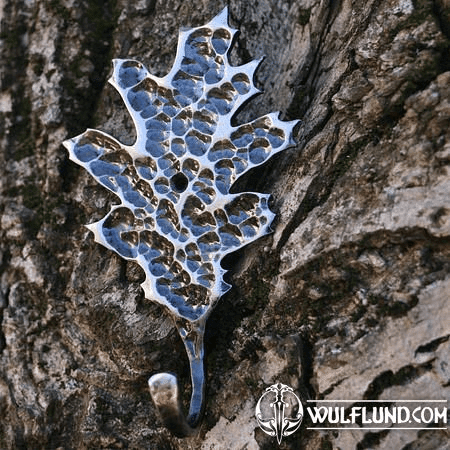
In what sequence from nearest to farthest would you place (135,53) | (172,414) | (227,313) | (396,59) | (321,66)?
(172,414) → (396,59) → (227,313) → (321,66) → (135,53)

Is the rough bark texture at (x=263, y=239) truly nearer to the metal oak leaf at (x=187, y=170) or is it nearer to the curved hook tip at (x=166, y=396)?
the metal oak leaf at (x=187, y=170)

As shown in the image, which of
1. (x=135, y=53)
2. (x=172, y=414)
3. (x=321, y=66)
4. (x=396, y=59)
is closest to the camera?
(x=172, y=414)

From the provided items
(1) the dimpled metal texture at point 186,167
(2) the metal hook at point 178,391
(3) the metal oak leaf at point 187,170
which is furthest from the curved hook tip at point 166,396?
(1) the dimpled metal texture at point 186,167

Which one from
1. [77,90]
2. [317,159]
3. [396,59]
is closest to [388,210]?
[317,159]

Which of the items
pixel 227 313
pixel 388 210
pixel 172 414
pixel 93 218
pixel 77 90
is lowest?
pixel 172 414

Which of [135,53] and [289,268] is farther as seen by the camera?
[135,53]

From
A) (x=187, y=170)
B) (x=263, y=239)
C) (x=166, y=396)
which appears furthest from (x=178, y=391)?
(x=187, y=170)

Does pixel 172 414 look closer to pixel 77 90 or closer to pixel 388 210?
pixel 388 210
